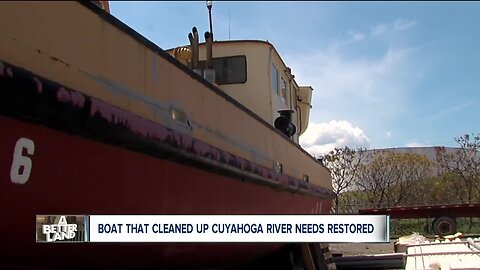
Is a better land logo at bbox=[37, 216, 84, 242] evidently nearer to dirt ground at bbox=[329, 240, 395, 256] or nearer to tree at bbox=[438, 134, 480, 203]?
tree at bbox=[438, 134, 480, 203]

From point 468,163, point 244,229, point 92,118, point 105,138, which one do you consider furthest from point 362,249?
point 92,118

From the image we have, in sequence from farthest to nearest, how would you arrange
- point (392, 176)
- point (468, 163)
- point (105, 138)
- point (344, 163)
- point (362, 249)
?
1. point (344, 163)
2. point (392, 176)
3. point (362, 249)
4. point (468, 163)
5. point (105, 138)

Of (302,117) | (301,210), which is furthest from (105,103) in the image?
(302,117)

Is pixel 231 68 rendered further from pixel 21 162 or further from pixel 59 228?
pixel 21 162

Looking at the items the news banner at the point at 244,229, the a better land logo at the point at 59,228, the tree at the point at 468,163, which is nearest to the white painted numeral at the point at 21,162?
the a better land logo at the point at 59,228

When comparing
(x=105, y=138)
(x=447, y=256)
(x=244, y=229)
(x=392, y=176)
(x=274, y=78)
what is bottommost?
Result: (x=447, y=256)

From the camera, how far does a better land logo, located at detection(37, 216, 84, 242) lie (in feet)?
7.69

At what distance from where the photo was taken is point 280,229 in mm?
2602

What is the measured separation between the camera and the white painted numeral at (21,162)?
84.6 inches

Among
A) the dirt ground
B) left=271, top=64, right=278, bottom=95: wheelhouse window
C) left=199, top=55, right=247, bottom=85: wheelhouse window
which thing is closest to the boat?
left=199, top=55, right=247, bottom=85: wheelhouse window

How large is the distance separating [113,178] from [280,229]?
0.89 metres

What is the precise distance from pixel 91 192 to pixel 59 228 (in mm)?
237

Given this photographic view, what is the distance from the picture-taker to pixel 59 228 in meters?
2.40

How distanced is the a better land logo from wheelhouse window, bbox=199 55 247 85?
12.5ft
